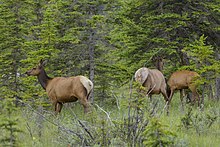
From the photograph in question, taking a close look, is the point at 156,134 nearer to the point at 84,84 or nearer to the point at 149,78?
the point at 149,78

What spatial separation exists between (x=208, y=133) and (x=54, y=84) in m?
6.14

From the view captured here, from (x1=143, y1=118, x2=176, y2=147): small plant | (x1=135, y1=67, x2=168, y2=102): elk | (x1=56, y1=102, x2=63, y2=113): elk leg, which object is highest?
(x1=143, y1=118, x2=176, y2=147): small plant

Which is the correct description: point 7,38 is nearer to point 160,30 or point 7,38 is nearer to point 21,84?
point 21,84

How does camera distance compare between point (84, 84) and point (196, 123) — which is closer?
point (196, 123)

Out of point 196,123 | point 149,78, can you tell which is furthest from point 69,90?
point 196,123

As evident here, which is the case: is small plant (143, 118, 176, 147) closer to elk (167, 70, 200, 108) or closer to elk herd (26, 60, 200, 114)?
elk herd (26, 60, 200, 114)

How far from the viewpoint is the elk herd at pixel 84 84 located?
11.6 metres

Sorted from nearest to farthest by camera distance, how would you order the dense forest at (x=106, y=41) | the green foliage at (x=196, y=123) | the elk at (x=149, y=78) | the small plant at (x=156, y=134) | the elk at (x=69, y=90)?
the small plant at (x=156, y=134), the green foliage at (x=196, y=123), the elk at (x=149, y=78), the elk at (x=69, y=90), the dense forest at (x=106, y=41)

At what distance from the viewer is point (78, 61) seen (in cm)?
→ 1475

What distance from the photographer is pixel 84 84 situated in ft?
38.2

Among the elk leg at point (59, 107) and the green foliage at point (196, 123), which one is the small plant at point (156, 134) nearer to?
the green foliage at point (196, 123)

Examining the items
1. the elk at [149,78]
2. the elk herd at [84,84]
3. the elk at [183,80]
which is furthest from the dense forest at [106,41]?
the elk at [149,78]

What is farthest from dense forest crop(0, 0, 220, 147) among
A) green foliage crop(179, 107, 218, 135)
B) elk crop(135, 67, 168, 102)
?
green foliage crop(179, 107, 218, 135)

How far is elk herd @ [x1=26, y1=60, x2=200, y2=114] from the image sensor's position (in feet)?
38.2
